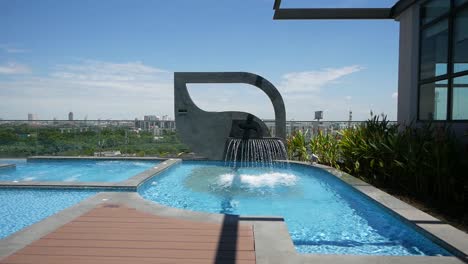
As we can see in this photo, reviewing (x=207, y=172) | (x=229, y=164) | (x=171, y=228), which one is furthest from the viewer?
(x=229, y=164)

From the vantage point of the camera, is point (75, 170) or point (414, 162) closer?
point (414, 162)

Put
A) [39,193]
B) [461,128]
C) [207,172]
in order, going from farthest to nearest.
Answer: [207,172] < [461,128] < [39,193]

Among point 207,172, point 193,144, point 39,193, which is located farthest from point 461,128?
point 39,193

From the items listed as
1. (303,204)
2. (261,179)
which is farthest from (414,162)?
(261,179)

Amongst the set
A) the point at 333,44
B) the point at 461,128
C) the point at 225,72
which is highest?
the point at 333,44

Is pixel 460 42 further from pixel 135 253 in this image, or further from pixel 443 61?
pixel 135 253

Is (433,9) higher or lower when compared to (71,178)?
higher

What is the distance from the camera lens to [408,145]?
5477 millimetres

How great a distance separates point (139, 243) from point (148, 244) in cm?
9

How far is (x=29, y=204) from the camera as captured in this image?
15.3ft

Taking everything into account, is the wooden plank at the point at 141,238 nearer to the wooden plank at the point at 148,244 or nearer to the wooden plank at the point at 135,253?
the wooden plank at the point at 148,244

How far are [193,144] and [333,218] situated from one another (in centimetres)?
596

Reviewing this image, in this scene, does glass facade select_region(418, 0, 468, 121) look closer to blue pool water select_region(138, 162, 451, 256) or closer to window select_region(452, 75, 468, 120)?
window select_region(452, 75, 468, 120)

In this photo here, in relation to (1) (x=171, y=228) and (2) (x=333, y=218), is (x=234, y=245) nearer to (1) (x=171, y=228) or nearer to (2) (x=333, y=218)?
(1) (x=171, y=228)
